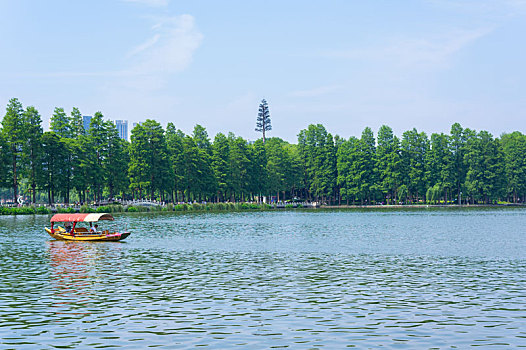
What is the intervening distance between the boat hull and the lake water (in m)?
6.35

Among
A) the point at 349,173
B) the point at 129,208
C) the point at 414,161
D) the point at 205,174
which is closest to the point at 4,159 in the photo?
the point at 129,208

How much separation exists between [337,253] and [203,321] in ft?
85.7

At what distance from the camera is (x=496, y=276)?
3303 cm

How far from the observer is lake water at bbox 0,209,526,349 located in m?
19.1

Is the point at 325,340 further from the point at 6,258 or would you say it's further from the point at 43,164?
the point at 43,164

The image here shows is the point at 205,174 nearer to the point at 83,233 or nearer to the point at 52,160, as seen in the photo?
the point at 52,160

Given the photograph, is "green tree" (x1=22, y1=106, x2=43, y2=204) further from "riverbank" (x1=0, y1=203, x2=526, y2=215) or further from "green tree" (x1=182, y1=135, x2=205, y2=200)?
"green tree" (x1=182, y1=135, x2=205, y2=200)

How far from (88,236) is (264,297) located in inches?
1453

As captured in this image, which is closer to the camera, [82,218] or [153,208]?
[82,218]

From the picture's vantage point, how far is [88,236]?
58844 mm

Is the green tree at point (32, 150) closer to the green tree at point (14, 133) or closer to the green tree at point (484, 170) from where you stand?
the green tree at point (14, 133)

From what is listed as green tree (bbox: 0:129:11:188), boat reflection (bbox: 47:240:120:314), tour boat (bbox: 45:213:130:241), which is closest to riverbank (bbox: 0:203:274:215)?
green tree (bbox: 0:129:11:188)

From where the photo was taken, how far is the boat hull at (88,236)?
58.0m

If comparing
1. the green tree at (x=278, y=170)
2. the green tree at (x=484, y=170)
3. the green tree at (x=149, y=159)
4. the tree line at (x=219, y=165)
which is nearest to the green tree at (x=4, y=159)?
the tree line at (x=219, y=165)
